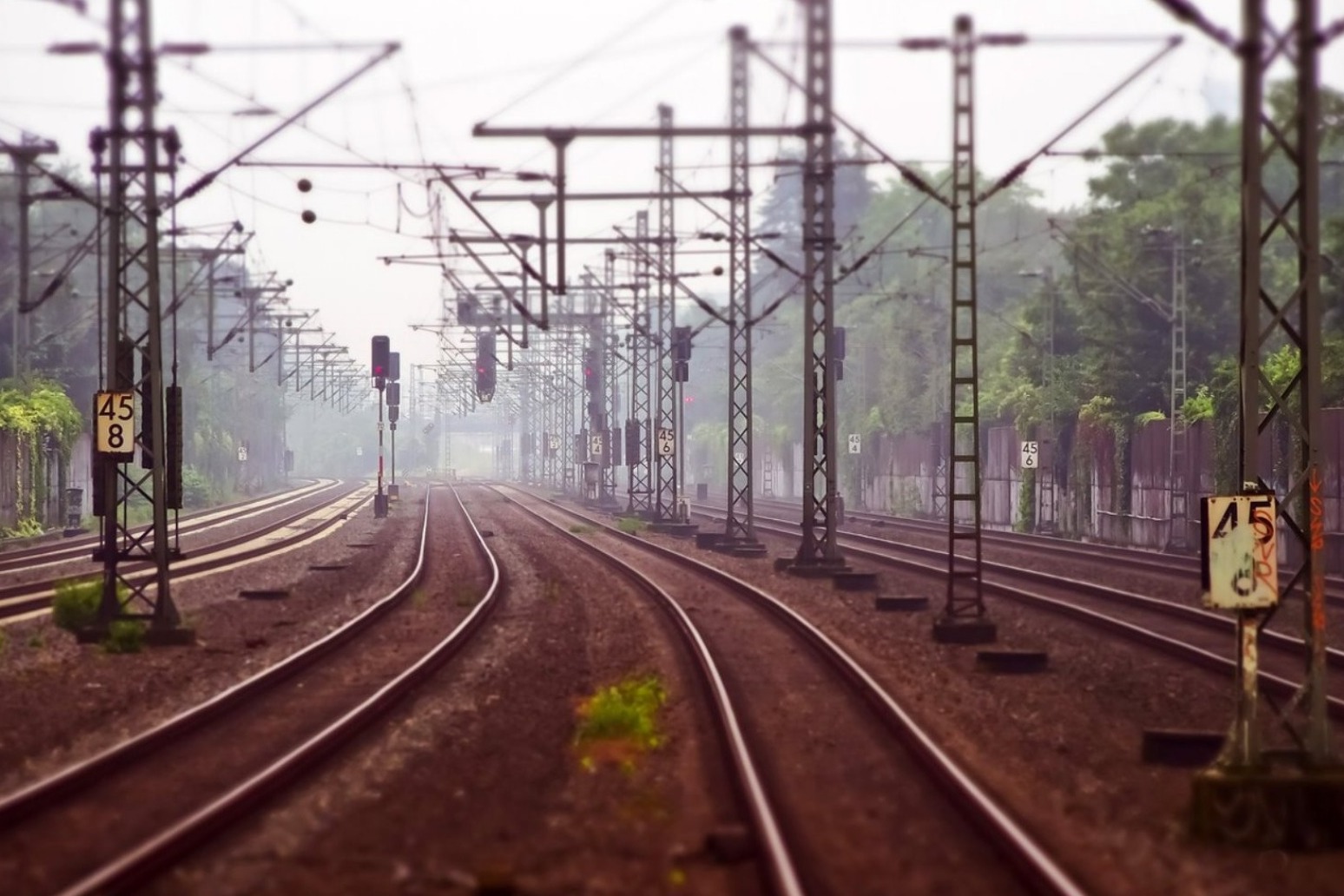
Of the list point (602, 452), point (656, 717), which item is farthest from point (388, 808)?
point (602, 452)

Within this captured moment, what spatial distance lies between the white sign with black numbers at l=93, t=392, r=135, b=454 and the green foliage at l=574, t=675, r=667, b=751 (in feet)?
25.7

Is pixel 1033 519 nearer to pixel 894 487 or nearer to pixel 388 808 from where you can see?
pixel 894 487

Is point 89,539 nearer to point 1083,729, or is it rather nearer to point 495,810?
point 1083,729

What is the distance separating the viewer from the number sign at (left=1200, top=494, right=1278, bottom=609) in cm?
1077

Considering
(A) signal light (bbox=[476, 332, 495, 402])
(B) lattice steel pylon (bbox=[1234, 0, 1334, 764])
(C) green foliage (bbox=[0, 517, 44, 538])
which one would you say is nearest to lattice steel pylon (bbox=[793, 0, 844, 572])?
(B) lattice steel pylon (bbox=[1234, 0, 1334, 764])

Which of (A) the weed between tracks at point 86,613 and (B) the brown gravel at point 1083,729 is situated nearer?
(B) the brown gravel at point 1083,729

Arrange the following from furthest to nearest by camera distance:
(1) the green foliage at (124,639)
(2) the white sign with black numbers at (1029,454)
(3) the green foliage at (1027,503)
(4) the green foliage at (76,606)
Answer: (3) the green foliage at (1027,503), (2) the white sign with black numbers at (1029,454), (4) the green foliage at (76,606), (1) the green foliage at (124,639)

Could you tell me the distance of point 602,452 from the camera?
6384 cm

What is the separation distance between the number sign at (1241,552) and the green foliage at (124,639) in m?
14.1

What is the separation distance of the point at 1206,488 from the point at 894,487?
29513 mm

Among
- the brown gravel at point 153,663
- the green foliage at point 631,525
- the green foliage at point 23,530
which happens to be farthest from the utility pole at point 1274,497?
the green foliage at point 23,530

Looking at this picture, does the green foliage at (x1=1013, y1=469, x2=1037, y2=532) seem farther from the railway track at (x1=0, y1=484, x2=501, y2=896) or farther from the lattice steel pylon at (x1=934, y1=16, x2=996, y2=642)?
the railway track at (x1=0, y1=484, x2=501, y2=896)

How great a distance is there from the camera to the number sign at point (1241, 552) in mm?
10766

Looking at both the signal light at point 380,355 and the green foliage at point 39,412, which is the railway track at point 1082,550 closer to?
the signal light at point 380,355
